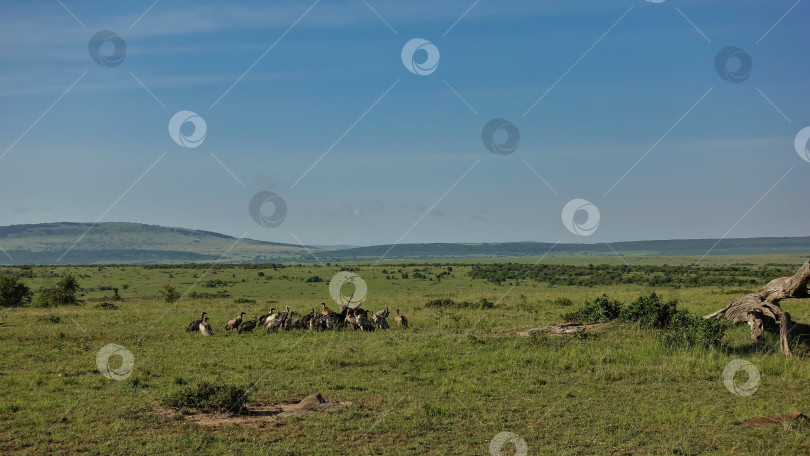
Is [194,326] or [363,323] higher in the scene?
[194,326]

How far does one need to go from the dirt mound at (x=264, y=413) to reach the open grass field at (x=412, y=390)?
30cm

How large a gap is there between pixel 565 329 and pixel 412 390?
952 cm

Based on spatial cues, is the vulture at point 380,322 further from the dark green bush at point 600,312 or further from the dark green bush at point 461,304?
the dark green bush at point 461,304

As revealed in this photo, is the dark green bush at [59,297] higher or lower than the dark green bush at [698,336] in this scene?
higher

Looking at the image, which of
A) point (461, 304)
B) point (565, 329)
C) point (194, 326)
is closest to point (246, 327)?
point (194, 326)

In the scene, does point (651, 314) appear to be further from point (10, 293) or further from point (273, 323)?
point (10, 293)

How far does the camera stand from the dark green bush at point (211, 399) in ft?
43.7

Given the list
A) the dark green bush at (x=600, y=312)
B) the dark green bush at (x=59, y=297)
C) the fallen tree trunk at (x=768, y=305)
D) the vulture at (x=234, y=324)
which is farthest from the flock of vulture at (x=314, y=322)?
the dark green bush at (x=59, y=297)

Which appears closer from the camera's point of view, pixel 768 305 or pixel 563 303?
pixel 768 305

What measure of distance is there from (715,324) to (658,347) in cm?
193

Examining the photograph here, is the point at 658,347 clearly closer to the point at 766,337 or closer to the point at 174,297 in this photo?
the point at 766,337

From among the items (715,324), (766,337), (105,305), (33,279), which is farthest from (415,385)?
(33,279)

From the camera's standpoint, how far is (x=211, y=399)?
13508 mm

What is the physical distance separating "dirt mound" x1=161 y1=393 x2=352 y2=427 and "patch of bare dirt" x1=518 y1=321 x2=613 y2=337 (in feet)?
34.6
